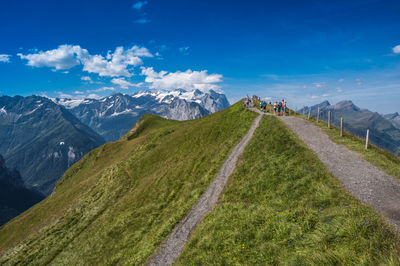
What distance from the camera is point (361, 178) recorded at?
14.9 metres

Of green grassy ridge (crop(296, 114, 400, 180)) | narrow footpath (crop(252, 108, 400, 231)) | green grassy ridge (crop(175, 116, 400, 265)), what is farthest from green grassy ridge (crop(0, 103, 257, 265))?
green grassy ridge (crop(296, 114, 400, 180))

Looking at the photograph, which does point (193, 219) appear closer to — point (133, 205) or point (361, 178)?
point (361, 178)

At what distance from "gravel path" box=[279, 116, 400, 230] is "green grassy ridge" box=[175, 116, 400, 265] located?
89cm

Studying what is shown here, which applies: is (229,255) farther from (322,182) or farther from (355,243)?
(322,182)

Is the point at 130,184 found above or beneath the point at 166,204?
beneath

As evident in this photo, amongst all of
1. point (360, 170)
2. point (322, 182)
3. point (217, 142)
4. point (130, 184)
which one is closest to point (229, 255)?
point (322, 182)

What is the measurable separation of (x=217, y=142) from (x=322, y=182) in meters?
24.5

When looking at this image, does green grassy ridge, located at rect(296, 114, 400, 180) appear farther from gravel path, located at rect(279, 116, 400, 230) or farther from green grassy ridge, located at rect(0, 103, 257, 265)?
green grassy ridge, located at rect(0, 103, 257, 265)

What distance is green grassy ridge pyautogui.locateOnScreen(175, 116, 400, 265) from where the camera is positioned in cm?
800

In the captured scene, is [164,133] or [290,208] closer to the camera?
[290,208]

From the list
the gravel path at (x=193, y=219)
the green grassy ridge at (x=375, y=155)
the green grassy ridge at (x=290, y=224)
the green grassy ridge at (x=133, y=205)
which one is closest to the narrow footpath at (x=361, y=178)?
the green grassy ridge at (x=375, y=155)

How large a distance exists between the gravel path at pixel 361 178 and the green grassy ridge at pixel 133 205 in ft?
44.8

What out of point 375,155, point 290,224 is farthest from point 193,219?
point 375,155

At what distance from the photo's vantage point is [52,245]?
32.6 m
